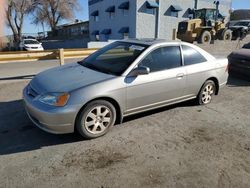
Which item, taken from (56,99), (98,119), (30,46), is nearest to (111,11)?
(30,46)

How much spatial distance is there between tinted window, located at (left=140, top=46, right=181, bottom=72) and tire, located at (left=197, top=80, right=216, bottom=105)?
3.31ft

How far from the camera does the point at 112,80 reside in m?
4.10

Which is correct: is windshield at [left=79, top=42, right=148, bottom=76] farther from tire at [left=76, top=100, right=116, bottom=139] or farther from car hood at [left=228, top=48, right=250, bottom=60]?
car hood at [left=228, top=48, right=250, bottom=60]

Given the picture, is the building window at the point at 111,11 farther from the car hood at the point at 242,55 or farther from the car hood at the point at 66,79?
the car hood at the point at 66,79

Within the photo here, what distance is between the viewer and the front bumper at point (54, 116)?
368cm

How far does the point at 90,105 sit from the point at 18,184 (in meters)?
1.46

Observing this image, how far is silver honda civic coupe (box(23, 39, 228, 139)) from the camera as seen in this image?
3.78 metres

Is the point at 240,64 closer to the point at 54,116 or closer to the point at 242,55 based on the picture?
the point at 242,55

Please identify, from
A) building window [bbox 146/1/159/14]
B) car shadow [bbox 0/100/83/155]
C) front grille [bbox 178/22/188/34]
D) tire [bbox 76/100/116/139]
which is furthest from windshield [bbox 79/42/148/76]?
building window [bbox 146/1/159/14]

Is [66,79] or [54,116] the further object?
[66,79]

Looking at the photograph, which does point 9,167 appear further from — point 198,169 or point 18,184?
point 198,169

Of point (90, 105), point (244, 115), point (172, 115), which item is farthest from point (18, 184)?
point (244, 115)

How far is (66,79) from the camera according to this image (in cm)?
418

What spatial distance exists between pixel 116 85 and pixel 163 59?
4.04ft
